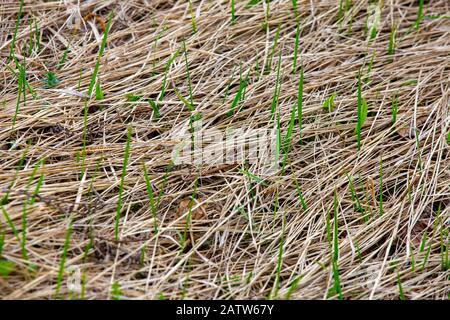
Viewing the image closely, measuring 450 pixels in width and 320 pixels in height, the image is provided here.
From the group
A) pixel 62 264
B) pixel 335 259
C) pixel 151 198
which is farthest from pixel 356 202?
pixel 62 264

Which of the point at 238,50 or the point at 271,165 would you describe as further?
the point at 238,50

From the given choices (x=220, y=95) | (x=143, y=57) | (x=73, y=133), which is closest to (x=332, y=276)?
(x=220, y=95)

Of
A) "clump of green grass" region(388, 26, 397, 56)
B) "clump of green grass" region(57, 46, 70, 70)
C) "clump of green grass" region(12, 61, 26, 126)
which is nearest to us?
"clump of green grass" region(12, 61, 26, 126)

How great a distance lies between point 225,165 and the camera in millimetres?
2584

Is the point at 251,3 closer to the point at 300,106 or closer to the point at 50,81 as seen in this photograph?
the point at 300,106

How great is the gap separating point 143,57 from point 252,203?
1.07 meters

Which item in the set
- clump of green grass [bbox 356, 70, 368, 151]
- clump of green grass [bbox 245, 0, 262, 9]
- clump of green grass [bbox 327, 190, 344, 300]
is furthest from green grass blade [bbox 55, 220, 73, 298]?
clump of green grass [bbox 245, 0, 262, 9]

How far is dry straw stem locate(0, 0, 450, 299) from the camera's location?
86.5 inches

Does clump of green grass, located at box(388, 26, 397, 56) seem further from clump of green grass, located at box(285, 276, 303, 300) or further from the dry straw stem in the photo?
clump of green grass, located at box(285, 276, 303, 300)

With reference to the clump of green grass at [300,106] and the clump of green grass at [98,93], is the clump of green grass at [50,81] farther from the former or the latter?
the clump of green grass at [300,106]

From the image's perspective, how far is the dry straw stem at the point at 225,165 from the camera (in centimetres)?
220

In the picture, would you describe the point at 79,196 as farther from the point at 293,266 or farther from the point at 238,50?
the point at 238,50

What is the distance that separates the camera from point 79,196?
2.37m
